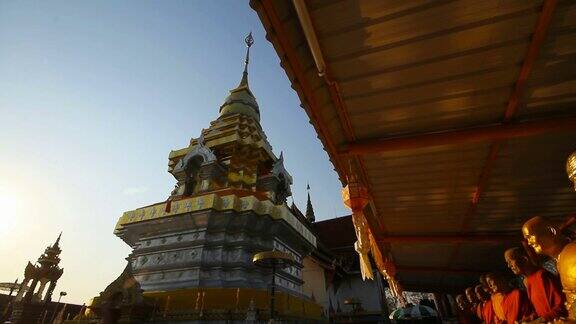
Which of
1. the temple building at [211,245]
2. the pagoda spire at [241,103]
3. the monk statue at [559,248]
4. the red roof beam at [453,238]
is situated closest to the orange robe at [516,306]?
the monk statue at [559,248]

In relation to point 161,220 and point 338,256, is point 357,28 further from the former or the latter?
point 338,256

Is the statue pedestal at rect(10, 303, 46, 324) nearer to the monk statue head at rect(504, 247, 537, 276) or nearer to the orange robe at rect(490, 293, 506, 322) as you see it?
the orange robe at rect(490, 293, 506, 322)

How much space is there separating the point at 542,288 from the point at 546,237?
1449 mm

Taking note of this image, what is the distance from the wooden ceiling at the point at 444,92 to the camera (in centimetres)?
264

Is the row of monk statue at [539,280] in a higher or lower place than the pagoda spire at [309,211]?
lower

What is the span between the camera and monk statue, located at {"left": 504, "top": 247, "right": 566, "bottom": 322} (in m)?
3.21

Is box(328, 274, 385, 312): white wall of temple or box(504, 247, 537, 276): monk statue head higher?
box(328, 274, 385, 312): white wall of temple

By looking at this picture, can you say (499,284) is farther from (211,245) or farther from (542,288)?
(211,245)

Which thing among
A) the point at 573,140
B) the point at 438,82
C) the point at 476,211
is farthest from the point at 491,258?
the point at 438,82

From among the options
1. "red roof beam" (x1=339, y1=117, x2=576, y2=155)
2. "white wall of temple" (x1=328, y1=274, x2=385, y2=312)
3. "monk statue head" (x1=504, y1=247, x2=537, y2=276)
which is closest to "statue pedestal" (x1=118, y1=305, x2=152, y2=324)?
"red roof beam" (x1=339, y1=117, x2=576, y2=155)

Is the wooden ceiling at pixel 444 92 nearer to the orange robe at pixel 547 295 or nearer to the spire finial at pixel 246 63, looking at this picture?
the orange robe at pixel 547 295

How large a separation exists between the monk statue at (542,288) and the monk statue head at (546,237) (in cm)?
126

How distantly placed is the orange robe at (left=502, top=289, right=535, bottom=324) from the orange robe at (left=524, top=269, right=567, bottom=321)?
968 millimetres

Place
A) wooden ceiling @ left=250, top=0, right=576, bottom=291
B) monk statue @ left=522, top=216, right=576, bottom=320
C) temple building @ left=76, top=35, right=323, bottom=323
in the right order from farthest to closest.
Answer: temple building @ left=76, top=35, right=323, bottom=323 < wooden ceiling @ left=250, top=0, right=576, bottom=291 < monk statue @ left=522, top=216, right=576, bottom=320
